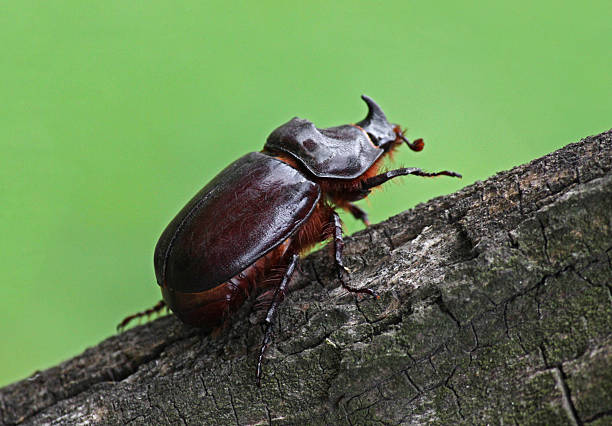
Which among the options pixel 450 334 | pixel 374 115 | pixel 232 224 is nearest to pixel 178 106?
pixel 374 115

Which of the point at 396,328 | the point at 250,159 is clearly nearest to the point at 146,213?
the point at 250,159

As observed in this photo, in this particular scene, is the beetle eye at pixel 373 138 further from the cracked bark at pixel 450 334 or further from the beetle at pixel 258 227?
the cracked bark at pixel 450 334

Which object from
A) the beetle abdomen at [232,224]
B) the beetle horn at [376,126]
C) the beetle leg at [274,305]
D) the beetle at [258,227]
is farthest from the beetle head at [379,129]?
the beetle leg at [274,305]

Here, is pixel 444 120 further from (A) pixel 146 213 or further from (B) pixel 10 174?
(B) pixel 10 174

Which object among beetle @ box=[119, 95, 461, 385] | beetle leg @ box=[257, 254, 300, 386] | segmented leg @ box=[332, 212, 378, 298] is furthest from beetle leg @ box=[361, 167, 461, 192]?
beetle leg @ box=[257, 254, 300, 386]

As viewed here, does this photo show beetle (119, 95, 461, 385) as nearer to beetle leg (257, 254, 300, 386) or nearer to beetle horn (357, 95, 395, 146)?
beetle leg (257, 254, 300, 386)

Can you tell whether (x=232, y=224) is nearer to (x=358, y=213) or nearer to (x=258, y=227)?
(x=258, y=227)
